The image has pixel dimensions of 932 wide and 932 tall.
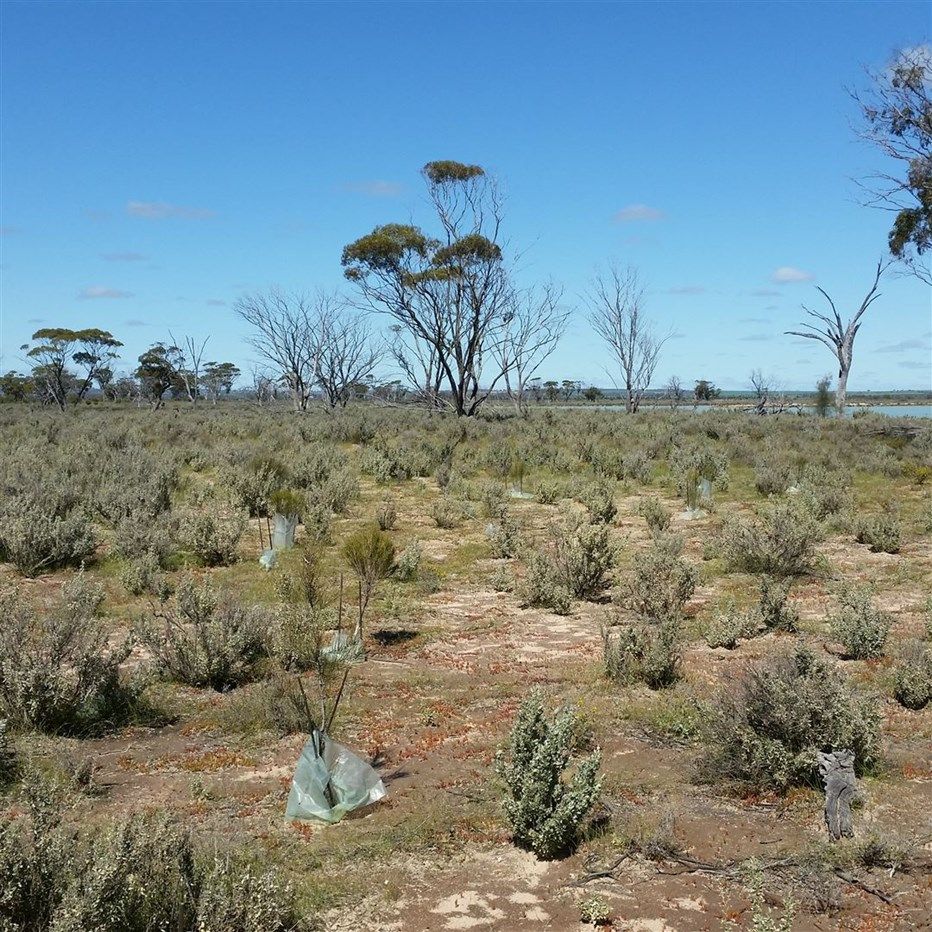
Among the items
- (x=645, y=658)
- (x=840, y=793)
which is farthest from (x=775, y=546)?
(x=840, y=793)

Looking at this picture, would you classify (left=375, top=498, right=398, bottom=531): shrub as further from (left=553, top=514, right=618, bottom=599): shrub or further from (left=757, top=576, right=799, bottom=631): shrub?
(left=757, top=576, right=799, bottom=631): shrub

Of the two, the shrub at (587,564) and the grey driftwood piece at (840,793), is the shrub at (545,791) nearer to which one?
the grey driftwood piece at (840,793)

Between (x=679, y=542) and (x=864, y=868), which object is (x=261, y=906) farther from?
(x=679, y=542)

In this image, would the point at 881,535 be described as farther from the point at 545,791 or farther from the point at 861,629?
the point at 545,791

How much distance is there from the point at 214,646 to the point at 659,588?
473 cm

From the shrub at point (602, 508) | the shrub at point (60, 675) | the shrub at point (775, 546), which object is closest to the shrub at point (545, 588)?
the shrub at point (775, 546)

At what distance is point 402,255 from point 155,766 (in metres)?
33.2

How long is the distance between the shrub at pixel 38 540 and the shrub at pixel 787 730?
869 centimetres

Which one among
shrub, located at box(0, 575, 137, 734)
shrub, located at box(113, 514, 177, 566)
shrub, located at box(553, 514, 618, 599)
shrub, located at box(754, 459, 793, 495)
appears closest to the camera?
shrub, located at box(0, 575, 137, 734)

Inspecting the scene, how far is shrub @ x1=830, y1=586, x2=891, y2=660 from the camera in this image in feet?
24.6

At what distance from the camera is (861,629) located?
7.55 meters

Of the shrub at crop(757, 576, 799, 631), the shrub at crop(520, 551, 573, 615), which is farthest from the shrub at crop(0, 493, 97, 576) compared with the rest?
the shrub at crop(757, 576, 799, 631)

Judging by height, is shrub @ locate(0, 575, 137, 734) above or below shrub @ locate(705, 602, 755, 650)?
above

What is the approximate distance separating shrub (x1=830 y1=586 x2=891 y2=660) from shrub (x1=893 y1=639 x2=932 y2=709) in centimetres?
62
